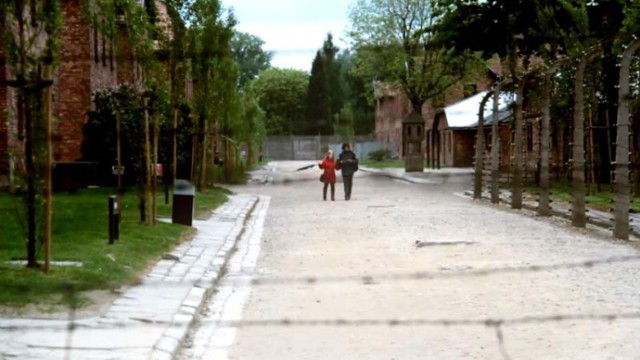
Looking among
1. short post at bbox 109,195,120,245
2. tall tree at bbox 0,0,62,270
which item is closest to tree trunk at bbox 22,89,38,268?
tall tree at bbox 0,0,62,270

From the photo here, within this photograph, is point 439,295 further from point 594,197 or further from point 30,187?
point 594,197

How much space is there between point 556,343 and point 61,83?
21183 millimetres

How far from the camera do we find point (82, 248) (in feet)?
35.8

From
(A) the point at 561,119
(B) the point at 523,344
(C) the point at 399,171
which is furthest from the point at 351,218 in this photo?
(C) the point at 399,171

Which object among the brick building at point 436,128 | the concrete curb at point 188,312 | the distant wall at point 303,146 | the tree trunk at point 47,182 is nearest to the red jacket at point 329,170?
the distant wall at point 303,146

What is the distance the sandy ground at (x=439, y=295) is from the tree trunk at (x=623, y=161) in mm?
392

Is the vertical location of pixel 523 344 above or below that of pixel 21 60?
below

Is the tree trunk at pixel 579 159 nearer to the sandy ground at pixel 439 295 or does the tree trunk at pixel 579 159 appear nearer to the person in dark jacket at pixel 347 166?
the sandy ground at pixel 439 295

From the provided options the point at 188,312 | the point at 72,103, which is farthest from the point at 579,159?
the point at 72,103

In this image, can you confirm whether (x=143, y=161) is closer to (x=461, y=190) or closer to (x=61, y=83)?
(x=61, y=83)

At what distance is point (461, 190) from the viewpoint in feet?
97.0

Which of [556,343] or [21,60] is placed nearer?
[556,343]

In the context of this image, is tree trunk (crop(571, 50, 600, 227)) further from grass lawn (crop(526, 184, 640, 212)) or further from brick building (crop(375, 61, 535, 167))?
brick building (crop(375, 61, 535, 167))

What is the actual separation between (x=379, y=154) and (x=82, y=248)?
42469mm
